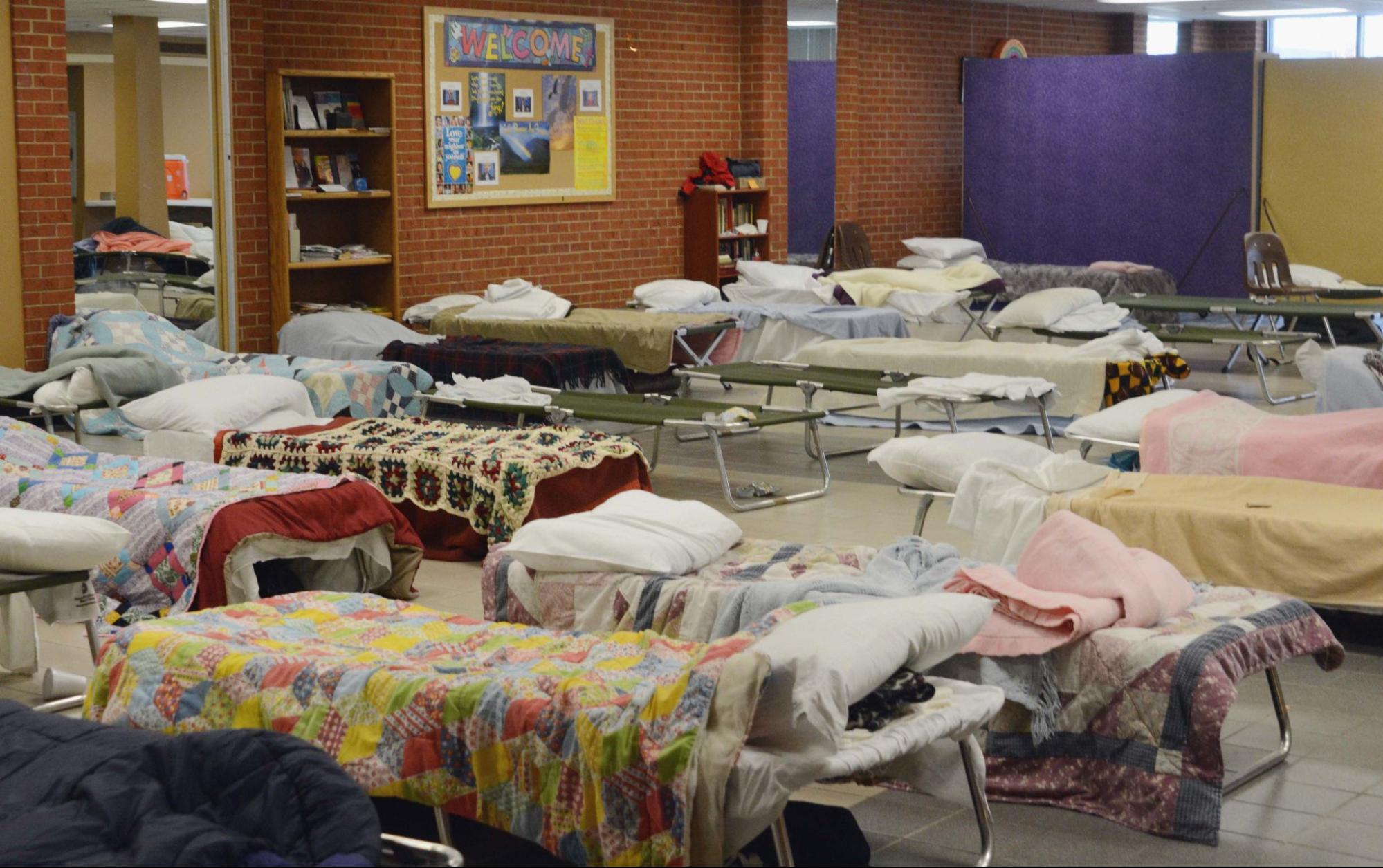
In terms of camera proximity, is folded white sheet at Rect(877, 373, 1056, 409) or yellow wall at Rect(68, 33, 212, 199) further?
yellow wall at Rect(68, 33, 212, 199)

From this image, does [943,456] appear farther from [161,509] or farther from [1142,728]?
[161,509]

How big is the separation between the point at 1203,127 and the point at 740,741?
37.8 feet

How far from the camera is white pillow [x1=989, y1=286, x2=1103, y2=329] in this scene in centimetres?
1019

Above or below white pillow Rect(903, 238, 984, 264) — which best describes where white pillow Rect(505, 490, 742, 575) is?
below

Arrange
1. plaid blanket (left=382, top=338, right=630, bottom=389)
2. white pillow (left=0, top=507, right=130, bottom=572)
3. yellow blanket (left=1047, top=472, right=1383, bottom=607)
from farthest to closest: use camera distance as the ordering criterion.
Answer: plaid blanket (left=382, top=338, right=630, bottom=389), yellow blanket (left=1047, top=472, right=1383, bottom=607), white pillow (left=0, top=507, right=130, bottom=572)

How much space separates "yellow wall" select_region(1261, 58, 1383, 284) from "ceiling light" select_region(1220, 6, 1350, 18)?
8.04 ft

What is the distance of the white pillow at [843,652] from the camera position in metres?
2.98

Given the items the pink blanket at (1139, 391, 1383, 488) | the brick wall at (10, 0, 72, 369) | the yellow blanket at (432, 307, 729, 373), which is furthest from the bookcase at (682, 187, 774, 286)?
the pink blanket at (1139, 391, 1383, 488)

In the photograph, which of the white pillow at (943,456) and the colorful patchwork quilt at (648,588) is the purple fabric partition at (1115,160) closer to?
the white pillow at (943,456)

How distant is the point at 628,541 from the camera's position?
4.37m

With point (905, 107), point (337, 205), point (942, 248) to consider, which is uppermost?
point (905, 107)

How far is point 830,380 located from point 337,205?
3.68 m

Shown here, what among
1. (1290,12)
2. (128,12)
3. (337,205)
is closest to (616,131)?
(337,205)

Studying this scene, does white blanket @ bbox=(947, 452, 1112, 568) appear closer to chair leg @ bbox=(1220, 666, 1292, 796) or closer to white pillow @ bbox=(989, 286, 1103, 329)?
chair leg @ bbox=(1220, 666, 1292, 796)
